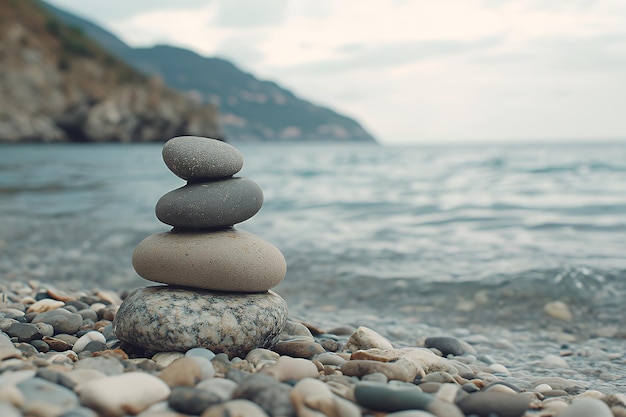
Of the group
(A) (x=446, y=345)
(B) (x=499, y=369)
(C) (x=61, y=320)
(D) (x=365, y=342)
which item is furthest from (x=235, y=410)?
(A) (x=446, y=345)

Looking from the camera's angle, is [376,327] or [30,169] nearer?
[376,327]

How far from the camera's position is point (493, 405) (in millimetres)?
2416

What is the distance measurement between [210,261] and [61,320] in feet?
3.55

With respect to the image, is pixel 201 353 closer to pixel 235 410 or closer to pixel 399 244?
pixel 235 410

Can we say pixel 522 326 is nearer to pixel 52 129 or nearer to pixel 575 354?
pixel 575 354

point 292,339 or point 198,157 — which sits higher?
point 198,157

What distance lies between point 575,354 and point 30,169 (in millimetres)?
22822

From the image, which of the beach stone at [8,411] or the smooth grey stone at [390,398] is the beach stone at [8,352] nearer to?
the beach stone at [8,411]

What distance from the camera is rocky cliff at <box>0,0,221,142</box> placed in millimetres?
57375

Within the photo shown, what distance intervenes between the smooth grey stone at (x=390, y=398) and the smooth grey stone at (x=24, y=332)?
1.98 m

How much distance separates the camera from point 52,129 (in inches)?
2394

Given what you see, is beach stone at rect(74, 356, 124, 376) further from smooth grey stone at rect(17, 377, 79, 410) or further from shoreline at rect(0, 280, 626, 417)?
smooth grey stone at rect(17, 377, 79, 410)

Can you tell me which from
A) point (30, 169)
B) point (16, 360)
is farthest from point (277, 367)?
point (30, 169)

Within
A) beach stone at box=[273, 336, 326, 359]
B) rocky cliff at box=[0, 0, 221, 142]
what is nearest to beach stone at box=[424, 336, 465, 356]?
beach stone at box=[273, 336, 326, 359]
